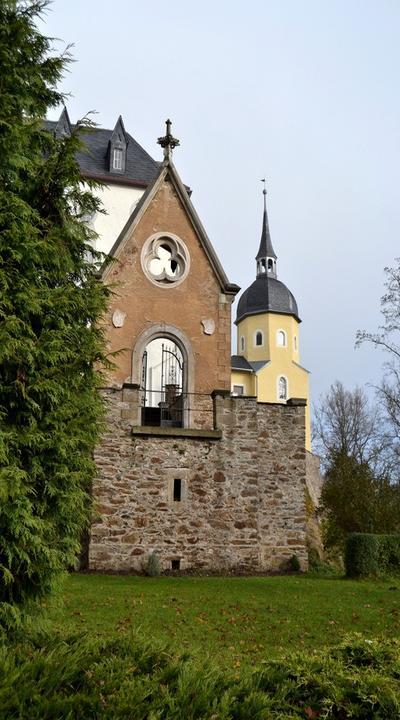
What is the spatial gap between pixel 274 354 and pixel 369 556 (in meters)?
36.0

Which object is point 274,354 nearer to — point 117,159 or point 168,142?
point 117,159

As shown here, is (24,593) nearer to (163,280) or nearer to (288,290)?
(163,280)

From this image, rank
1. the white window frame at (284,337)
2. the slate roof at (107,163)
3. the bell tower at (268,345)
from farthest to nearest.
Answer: the white window frame at (284,337) → the bell tower at (268,345) → the slate roof at (107,163)

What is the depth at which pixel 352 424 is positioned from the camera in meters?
44.8

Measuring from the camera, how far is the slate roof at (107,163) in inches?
1218

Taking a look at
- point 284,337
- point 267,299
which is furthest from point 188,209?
point 267,299

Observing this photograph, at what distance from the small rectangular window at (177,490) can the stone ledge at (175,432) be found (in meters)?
1.02

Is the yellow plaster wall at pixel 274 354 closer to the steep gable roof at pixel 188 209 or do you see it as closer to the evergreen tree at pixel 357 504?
the evergreen tree at pixel 357 504

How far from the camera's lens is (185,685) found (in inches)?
159

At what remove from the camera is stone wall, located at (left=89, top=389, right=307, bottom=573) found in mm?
14609

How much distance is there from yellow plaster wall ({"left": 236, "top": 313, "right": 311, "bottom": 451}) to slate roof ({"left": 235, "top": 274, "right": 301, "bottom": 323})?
47 centimetres

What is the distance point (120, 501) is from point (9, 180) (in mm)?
8803

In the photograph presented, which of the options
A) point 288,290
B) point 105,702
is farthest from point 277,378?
point 105,702

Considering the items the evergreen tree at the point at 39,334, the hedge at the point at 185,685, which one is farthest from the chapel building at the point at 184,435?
the hedge at the point at 185,685
